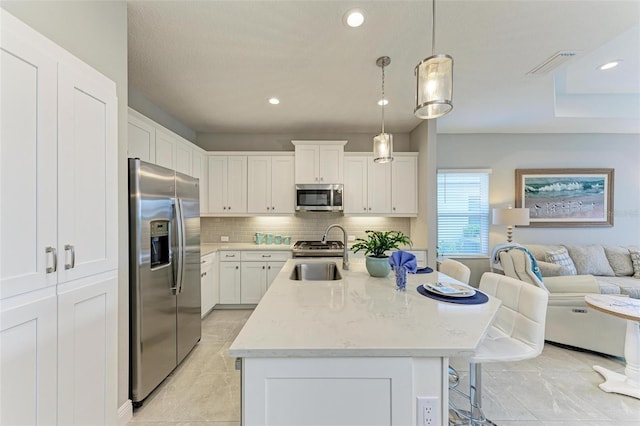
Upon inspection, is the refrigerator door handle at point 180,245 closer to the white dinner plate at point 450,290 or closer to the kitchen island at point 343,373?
the kitchen island at point 343,373

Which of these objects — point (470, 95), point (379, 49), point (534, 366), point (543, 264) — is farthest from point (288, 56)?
point (543, 264)

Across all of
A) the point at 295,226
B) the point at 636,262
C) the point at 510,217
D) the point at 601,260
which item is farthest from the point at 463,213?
the point at 295,226

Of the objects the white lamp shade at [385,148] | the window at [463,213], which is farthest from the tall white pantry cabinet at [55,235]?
the window at [463,213]

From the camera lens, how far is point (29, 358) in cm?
106

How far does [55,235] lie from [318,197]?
9.98 ft

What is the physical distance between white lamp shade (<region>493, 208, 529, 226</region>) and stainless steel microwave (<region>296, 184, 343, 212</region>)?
2467 mm

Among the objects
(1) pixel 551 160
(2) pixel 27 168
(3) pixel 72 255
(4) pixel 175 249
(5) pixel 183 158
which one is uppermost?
(1) pixel 551 160

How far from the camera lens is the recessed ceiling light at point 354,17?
170 centimetres

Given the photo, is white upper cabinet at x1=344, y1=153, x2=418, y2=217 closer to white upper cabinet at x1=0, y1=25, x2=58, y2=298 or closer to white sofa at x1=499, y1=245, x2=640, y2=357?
white sofa at x1=499, y1=245, x2=640, y2=357

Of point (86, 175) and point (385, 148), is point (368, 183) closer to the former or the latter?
point (385, 148)

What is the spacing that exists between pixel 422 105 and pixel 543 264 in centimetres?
334

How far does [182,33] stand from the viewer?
1919mm

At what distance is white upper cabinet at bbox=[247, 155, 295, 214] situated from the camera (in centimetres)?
405

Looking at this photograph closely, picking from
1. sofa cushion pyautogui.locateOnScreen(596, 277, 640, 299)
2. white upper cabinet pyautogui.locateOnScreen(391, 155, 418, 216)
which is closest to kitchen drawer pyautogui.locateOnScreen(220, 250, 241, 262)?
white upper cabinet pyautogui.locateOnScreen(391, 155, 418, 216)
